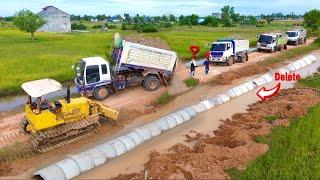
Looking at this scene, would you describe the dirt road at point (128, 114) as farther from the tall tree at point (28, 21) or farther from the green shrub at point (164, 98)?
the tall tree at point (28, 21)

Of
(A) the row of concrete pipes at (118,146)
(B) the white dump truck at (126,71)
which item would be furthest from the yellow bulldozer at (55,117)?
(B) the white dump truck at (126,71)

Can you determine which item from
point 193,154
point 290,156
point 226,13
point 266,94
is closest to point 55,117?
point 193,154

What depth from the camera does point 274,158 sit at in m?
12.5

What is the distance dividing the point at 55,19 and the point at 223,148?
8012 cm

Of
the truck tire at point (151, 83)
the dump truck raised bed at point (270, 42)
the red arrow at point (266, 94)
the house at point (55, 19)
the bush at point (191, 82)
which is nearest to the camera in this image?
the red arrow at point (266, 94)

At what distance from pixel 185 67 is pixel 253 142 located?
16.2m

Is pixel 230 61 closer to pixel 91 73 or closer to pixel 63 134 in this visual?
pixel 91 73

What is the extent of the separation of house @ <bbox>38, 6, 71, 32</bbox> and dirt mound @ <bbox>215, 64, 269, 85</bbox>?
215 ft

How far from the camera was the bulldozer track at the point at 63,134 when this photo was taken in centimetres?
1384

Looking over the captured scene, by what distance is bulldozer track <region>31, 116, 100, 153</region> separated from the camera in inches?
545

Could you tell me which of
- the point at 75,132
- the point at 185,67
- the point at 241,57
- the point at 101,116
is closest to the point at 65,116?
the point at 75,132

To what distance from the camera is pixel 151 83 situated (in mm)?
22297

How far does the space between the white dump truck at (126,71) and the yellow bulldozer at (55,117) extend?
12.6 feet

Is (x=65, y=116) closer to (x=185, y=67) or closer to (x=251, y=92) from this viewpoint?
(x=251, y=92)
